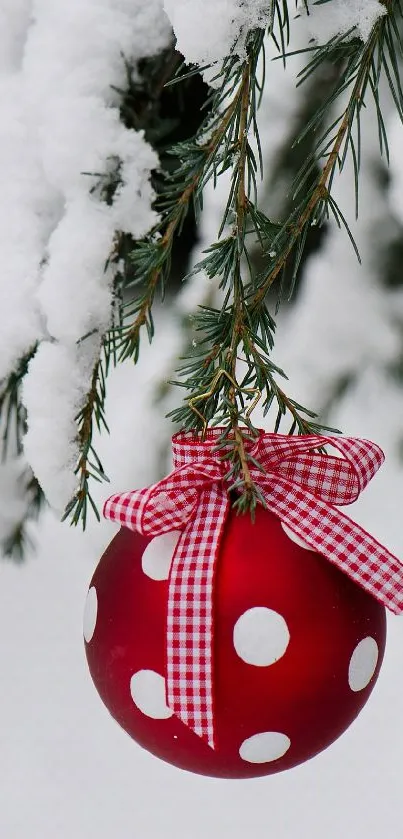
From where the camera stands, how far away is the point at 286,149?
0.70 metres

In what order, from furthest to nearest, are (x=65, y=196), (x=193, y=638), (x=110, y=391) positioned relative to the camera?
(x=110, y=391) < (x=65, y=196) < (x=193, y=638)

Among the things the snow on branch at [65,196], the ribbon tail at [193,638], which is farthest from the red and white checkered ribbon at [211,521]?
the snow on branch at [65,196]

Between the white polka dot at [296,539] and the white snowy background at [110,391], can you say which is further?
the white snowy background at [110,391]

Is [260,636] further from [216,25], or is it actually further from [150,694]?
[216,25]

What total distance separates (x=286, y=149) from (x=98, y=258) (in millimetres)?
224

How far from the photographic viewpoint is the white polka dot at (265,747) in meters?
0.41

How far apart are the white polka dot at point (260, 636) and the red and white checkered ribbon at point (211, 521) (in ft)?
0.05

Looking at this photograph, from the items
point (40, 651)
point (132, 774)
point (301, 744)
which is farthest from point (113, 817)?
point (301, 744)

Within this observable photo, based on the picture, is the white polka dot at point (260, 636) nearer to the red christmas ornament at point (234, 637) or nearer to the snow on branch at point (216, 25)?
the red christmas ornament at point (234, 637)

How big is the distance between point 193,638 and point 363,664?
101 mm

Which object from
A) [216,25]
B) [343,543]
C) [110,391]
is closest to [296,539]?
[343,543]

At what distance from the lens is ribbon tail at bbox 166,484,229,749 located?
0.40 meters

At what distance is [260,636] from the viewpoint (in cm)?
40

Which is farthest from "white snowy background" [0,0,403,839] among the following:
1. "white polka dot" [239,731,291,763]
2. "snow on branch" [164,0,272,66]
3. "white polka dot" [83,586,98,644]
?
"white polka dot" [239,731,291,763]
